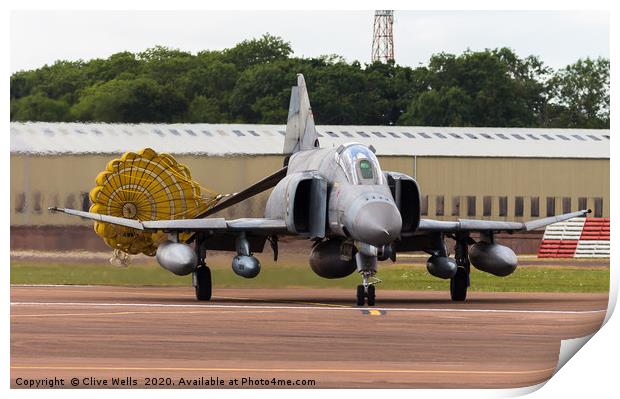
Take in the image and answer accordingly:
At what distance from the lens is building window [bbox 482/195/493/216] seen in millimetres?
35562

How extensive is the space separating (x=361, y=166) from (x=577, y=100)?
1456 cm

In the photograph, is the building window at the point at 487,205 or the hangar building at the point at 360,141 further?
the building window at the point at 487,205

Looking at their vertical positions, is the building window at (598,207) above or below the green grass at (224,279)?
above

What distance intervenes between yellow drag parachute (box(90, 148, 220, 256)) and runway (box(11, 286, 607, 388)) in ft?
5.94

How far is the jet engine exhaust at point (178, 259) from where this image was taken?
2766 cm

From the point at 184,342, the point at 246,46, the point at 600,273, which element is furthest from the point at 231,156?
the point at 600,273

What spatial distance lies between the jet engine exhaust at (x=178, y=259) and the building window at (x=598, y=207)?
43.4 ft

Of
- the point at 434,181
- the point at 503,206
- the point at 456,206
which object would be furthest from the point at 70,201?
the point at 503,206

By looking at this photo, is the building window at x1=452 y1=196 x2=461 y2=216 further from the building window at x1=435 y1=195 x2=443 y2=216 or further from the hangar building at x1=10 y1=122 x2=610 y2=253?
the building window at x1=435 y1=195 x2=443 y2=216

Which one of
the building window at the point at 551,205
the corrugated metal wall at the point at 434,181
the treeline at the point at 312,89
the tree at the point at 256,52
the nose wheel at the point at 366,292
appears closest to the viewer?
the nose wheel at the point at 366,292

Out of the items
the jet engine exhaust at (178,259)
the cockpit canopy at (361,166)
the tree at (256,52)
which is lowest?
the jet engine exhaust at (178,259)

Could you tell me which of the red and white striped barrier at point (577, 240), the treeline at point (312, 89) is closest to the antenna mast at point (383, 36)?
the treeline at point (312, 89)

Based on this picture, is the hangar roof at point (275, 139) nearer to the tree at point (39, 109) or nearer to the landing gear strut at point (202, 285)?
the tree at point (39, 109)

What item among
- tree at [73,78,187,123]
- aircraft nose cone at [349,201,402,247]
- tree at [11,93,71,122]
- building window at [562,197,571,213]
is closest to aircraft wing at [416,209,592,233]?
aircraft nose cone at [349,201,402,247]
